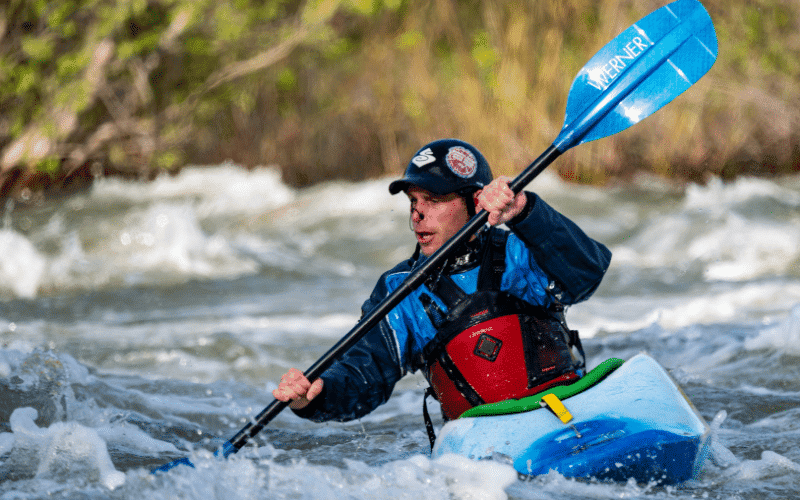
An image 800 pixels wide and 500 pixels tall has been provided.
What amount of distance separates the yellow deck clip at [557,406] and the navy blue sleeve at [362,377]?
551 millimetres

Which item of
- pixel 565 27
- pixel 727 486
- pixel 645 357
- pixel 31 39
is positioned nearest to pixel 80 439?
pixel 645 357

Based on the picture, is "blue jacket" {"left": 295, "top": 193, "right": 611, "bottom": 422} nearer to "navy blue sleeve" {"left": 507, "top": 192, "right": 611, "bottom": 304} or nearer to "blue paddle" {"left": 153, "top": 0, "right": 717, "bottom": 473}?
"navy blue sleeve" {"left": 507, "top": 192, "right": 611, "bottom": 304}

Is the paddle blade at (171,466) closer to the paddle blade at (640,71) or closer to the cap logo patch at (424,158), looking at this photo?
the cap logo patch at (424,158)

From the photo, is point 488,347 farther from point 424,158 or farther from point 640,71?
point 640,71

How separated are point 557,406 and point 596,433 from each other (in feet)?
0.40

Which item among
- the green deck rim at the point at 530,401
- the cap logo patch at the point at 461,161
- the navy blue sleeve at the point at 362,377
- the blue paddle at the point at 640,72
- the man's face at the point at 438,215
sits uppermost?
the blue paddle at the point at 640,72

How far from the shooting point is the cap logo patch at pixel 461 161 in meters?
2.58

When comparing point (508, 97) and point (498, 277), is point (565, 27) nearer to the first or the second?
point (508, 97)

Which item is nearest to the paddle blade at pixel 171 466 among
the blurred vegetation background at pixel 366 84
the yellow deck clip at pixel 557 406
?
the yellow deck clip at pixel 557 406

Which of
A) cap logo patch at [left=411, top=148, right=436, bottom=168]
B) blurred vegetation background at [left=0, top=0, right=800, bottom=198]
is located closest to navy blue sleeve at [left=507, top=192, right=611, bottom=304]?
cap logo patch at [left=411, top=148, right=436, bottom=168]

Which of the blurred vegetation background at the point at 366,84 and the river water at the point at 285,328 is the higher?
the blurred vegetation background at the point at 366,84

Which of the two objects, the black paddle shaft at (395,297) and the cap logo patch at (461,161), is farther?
the cap logo patch at (461,161)

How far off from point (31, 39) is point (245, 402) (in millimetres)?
7913

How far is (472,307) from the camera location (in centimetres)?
249
